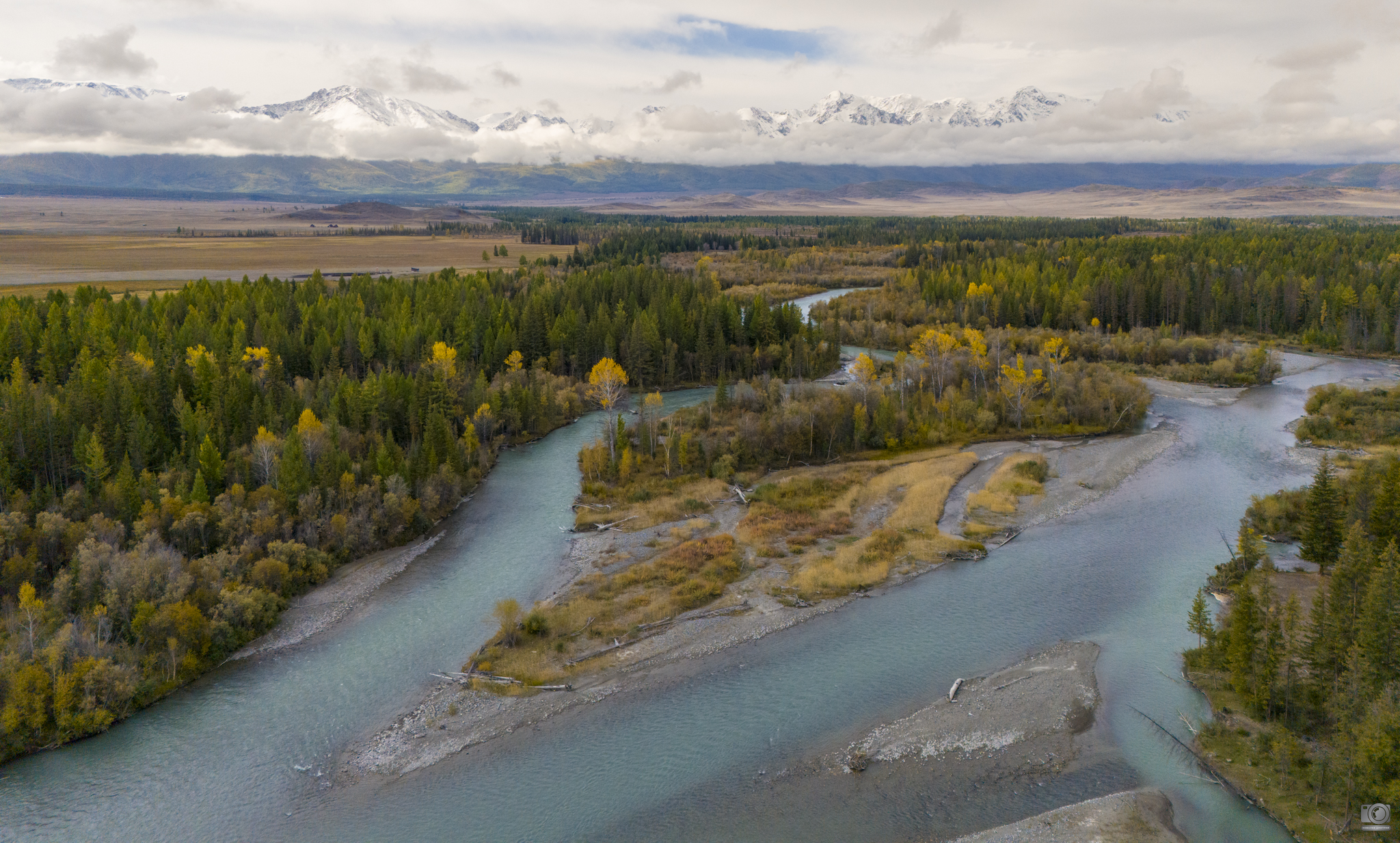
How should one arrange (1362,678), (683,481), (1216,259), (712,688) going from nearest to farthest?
(1362,678)
(712,688)
(683,481)
(1216,259)

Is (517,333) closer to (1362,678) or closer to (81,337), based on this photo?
(81,337)

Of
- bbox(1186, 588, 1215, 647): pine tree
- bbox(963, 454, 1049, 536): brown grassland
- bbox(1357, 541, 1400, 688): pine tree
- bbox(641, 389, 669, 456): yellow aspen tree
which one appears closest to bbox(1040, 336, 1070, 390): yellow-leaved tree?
bbox(963, 454, 1049, 536): brown grassland

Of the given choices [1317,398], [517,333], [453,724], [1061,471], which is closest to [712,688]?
[453,724]

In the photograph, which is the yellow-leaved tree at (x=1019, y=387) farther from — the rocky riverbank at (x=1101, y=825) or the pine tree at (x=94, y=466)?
the pine tree at (x=94, y=466)

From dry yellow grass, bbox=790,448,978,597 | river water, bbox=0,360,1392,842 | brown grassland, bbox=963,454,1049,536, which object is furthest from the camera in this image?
brown grassland, bbox=963,454,1049,536

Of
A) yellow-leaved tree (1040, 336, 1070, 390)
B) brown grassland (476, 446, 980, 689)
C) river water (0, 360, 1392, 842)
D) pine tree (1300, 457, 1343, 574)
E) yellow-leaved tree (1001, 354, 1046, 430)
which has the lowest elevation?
river water (0, 360, 1392, 842)

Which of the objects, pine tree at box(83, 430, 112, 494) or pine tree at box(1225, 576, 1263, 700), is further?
pine tree at box(83, 430, 112, 494)

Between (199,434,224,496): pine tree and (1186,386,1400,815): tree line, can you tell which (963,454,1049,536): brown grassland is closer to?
(1186,386,1400,815): tree line

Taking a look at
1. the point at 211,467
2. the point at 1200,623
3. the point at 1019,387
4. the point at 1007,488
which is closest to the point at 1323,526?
the point at 1200,623

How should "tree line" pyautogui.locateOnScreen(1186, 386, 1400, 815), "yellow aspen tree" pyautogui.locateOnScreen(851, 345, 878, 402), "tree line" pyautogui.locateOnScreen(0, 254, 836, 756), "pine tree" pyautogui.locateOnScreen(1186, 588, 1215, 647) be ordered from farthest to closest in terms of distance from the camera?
"yellow aspen tree" pyautogui.locateOnScreen(851, 345, 878, 402) → "tree line" pyautogui.locateOnScreen(0, 254, 836, 756) → "pine tree" pyautogui.locateOnScreen(1186, 588, 1215, 647) → "tree line" pyautogui.locateOnScreen(1186, 386, 1400, 815)
